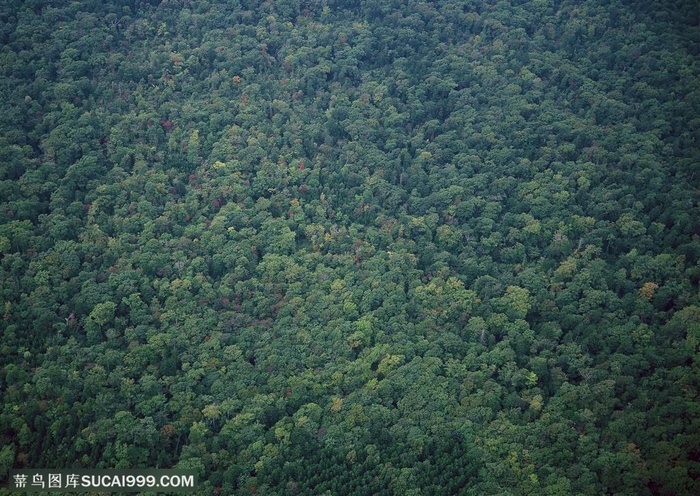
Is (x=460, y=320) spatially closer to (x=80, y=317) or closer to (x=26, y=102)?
(x=80, y=317)

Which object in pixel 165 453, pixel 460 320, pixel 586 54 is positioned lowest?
pixel 165 453

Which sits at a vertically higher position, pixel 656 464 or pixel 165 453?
pixel 656 464

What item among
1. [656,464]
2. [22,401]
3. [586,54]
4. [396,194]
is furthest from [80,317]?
[586,54]

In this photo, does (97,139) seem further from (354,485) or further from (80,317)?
(354,485)

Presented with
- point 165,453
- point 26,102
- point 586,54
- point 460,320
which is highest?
point 586,54

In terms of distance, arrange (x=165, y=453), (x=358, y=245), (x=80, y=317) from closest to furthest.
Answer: (x=165, y=453) → (x=80, y=317) → (x=358, y=245)

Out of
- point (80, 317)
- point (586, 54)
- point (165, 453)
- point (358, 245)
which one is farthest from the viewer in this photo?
point (586, 54)

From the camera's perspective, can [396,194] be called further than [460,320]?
Yes

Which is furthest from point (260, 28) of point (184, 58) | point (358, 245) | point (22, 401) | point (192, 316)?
point (22, 401)
